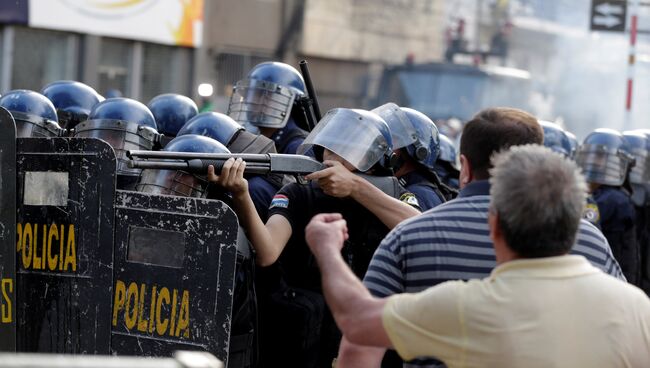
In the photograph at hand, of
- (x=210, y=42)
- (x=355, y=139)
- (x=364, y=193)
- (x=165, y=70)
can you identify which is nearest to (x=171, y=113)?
(x=355, y=139)

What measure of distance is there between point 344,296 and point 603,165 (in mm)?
5928

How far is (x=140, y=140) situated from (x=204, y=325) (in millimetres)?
1697

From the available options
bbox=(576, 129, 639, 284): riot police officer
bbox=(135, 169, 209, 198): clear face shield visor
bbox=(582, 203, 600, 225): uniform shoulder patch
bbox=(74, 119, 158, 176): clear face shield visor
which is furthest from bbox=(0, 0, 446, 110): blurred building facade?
bbox=(135, 169, 209, 198): clear face shield visor

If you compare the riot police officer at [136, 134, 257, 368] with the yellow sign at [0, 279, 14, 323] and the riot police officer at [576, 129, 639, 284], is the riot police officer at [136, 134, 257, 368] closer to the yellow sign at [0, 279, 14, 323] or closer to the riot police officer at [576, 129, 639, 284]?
the yellow sign at [0, 279, 14, 323]

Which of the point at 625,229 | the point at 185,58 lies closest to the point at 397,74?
the point at 185,58

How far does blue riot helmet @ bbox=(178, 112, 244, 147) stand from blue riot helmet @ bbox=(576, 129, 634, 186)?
11.9ft

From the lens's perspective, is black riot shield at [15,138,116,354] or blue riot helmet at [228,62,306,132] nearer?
black riot shield at [15,138,116,354]

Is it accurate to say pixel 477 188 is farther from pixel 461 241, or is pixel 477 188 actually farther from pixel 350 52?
pixel 350 52

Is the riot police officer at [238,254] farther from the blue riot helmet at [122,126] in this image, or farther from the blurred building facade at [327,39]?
the blurred building facade at [327,39]

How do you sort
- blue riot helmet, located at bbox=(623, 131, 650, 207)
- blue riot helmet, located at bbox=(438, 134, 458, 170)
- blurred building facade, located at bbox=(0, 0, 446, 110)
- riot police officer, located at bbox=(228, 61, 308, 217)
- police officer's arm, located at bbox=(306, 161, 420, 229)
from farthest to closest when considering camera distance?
blurred building facade, located at bbox=(0, 0, 446, 110), blue riot helmet, located at bbox=(623, 131, 650, 207), blue riot helmet, located at bbox=(438, 134, 458, 170), riot police officer, located at bbox=(228, 61, 308, 217), police officer's arm, located at bbox=(306, 161, 420, 229)

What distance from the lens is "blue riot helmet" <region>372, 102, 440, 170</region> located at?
5430mm

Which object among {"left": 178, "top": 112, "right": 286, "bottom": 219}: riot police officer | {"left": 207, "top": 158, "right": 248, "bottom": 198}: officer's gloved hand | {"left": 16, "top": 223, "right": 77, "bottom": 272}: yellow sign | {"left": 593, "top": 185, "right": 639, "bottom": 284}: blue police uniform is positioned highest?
{"left": 178, "top": 112, "right": 286, "bottom": 219}: riot police officer

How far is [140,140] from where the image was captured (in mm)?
5383

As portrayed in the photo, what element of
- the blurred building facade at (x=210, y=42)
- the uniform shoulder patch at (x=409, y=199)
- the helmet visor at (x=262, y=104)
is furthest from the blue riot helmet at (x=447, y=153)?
the blurred building facade at (x=210, y=42)
